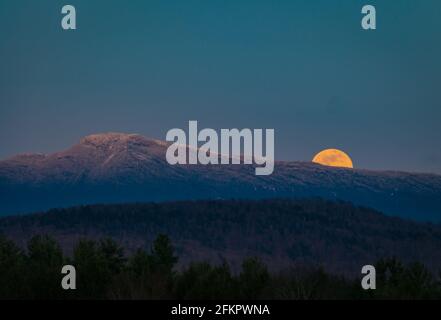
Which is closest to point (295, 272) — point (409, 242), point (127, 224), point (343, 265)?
point (343, 265)

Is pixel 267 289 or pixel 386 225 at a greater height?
pixel 267 289

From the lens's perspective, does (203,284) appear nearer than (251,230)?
Yes

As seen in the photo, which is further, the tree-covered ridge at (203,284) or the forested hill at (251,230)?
the forested hill at (251,230)

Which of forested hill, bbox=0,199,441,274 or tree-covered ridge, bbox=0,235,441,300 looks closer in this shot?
tree-covered ridge, bbox=0,235,441,300

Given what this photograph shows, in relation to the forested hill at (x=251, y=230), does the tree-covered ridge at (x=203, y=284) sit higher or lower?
higher

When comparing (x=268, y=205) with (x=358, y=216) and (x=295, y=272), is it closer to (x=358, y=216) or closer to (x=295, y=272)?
(x=358, y=216)

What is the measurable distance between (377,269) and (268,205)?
131 m

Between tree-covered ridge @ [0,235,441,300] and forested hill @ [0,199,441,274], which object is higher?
tree-covered ridge @ [0,235,441,300]

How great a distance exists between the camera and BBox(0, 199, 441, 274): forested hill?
124312mm

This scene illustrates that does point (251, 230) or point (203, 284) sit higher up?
point (203, 284)

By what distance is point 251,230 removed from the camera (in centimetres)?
13888

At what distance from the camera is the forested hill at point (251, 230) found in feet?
408

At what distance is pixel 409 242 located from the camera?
142625 mm
